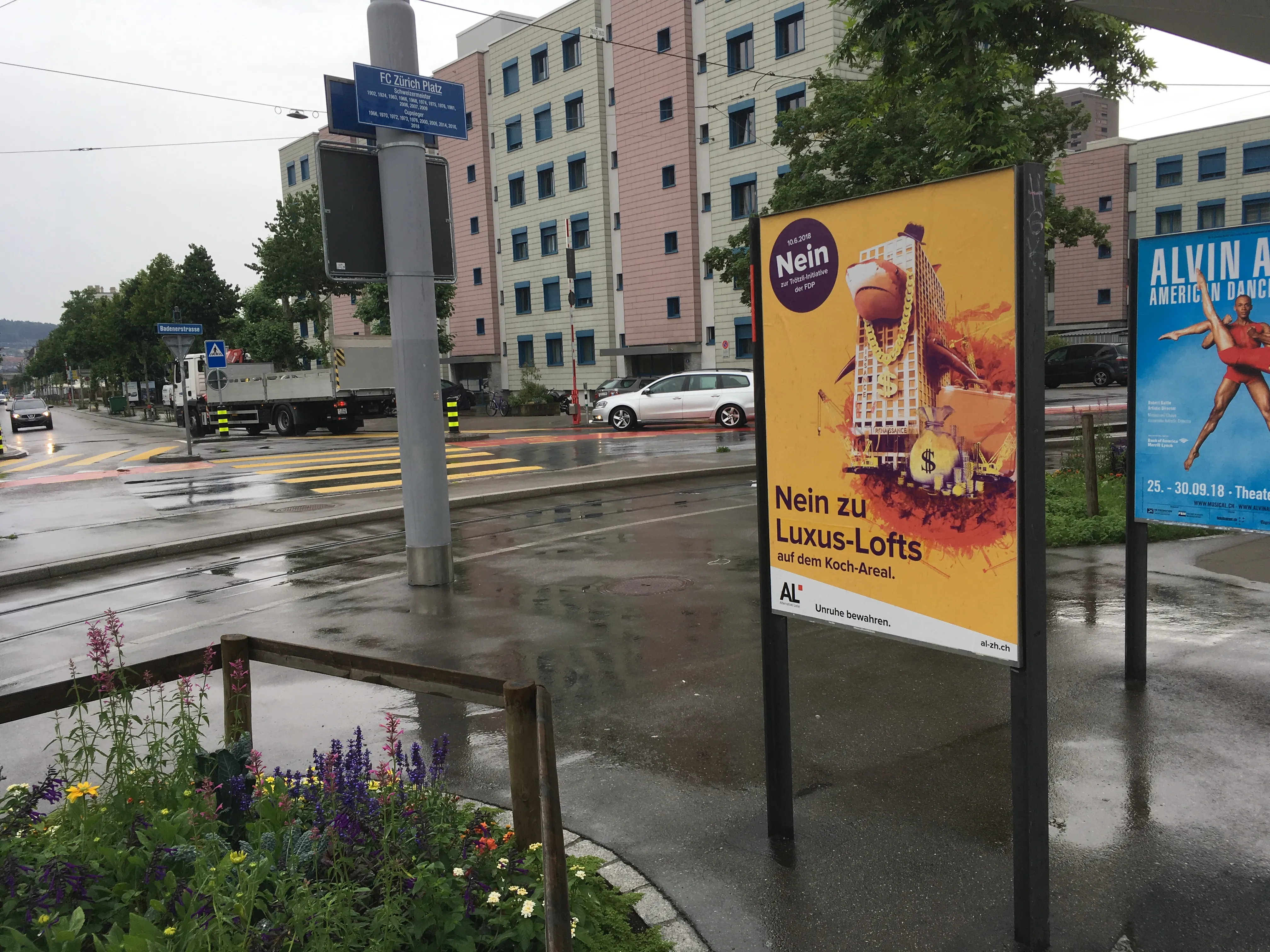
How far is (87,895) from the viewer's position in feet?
9.49

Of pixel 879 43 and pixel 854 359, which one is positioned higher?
pixel 879 43

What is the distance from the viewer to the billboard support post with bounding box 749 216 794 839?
12.4ft

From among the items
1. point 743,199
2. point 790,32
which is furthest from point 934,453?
point 743,199

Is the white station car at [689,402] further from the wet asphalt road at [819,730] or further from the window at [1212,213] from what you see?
the window at [1212,213]

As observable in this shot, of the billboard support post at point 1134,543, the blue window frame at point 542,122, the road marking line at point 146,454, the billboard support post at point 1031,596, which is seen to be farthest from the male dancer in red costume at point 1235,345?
the blue window frame at point 542,122

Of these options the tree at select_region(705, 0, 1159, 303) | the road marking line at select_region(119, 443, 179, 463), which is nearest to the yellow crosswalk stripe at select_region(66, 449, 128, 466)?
the road marking line at select_region(119, 443, 179, 463)

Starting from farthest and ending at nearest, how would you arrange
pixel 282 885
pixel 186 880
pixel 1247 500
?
pixel 1247 500, pixel 186 880, pixel 282 885

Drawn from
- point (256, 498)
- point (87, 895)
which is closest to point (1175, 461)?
point (87, 895)

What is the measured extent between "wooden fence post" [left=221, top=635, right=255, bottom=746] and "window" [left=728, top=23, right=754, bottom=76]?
40056 millimetres

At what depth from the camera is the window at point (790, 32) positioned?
3741 cm

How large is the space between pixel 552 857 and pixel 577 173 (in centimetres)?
4952

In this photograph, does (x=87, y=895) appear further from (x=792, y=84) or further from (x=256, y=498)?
(x=792, y=84)

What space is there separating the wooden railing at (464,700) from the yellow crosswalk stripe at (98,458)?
2318cm

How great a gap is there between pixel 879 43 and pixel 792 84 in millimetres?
25357
